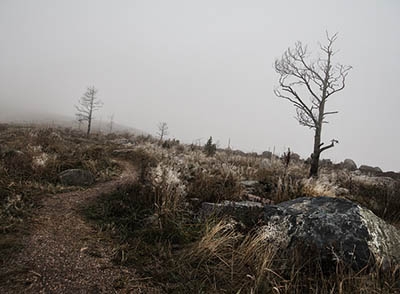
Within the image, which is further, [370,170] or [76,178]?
[370,170]

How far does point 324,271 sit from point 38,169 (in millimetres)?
6693

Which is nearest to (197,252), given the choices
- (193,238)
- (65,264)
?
(193,238)

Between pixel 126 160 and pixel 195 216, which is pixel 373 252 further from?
pixel 126 160

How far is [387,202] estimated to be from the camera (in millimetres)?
6102

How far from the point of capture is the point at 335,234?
3000 mm

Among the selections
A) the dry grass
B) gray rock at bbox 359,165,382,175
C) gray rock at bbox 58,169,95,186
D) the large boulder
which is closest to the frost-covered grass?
the dry grass

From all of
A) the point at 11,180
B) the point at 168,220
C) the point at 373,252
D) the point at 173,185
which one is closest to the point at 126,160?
the point at 11,180

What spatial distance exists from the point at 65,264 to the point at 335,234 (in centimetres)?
343

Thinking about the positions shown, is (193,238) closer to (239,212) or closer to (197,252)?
(197,252)

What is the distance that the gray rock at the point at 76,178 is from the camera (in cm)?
602

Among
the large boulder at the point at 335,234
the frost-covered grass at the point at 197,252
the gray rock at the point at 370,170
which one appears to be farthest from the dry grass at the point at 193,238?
the gray rock at the point at 370,170

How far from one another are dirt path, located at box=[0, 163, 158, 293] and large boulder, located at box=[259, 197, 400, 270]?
209cm

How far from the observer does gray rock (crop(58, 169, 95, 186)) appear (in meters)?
6.02

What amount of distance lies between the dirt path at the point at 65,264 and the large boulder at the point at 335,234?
6.85 feet
